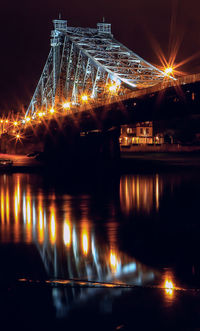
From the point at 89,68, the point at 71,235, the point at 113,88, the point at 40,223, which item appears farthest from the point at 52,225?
the point at 89,68

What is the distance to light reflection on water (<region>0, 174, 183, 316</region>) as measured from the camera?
10.2m

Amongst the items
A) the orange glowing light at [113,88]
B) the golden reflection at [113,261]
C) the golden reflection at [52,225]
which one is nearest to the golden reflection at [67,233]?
the golden reflection at [52,225]

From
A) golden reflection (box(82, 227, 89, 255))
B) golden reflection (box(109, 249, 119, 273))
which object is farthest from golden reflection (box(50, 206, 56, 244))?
golden reflection (box(109, 249, 119, 273))

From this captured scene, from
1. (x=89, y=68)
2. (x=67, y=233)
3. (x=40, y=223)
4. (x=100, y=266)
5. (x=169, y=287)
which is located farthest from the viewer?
(x=89, y=68)

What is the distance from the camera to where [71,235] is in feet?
49.1

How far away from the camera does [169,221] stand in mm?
17516

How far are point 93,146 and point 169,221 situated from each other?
55045mm

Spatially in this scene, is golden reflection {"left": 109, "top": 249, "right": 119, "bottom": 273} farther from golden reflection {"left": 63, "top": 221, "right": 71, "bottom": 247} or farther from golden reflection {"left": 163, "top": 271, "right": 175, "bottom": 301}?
golden reflection {"left": 63, "top": 221, "right": 71, "bottom": 247}

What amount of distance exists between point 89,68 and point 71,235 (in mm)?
77198

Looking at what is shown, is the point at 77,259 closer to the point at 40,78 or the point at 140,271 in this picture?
the point at 140,271

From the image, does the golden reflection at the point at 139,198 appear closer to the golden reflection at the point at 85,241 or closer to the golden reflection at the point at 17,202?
the golden reflection at the point at 17,202

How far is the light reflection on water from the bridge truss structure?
43.5 m

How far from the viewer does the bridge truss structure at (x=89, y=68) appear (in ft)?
245

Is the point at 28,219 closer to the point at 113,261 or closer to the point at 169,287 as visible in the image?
the point at 113,261
